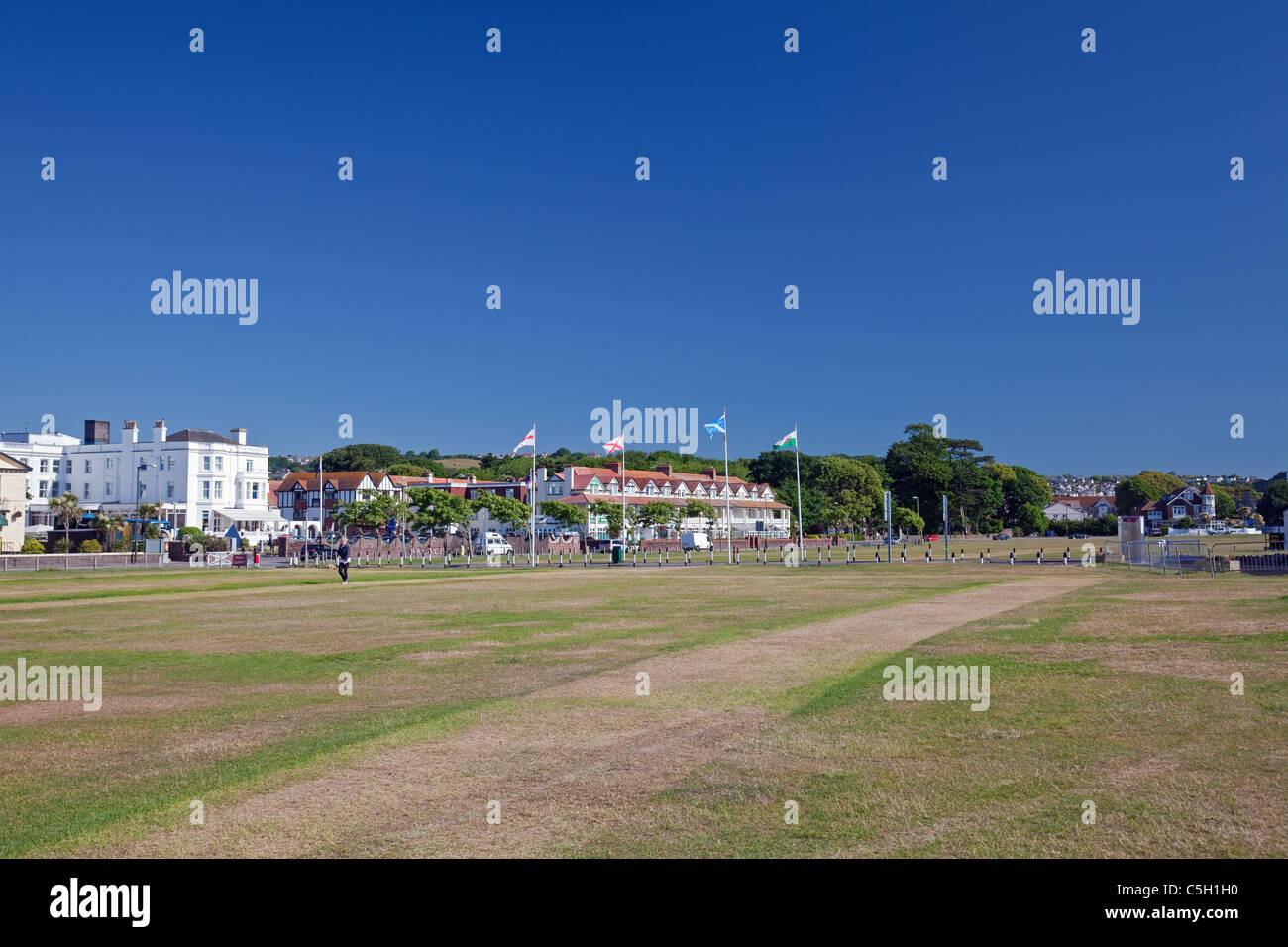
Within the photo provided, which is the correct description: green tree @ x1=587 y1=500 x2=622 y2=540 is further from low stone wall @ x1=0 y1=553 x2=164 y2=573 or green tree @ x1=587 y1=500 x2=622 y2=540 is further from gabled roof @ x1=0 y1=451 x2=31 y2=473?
gabled roof @ x1=0 y1=451 x2=31 y2=473

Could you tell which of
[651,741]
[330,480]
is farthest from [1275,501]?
[651,741]

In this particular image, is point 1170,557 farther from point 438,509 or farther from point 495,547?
point 495,547

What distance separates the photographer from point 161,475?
347 ft

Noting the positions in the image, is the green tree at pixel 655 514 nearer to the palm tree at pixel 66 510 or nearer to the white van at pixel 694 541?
the white van at pixel 694 541

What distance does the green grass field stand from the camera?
7777 millimetres

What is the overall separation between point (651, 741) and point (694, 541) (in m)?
103

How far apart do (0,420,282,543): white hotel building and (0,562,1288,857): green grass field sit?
88348 millimetres

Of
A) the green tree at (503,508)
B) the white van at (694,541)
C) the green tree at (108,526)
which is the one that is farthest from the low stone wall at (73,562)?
the white van at (694,541)

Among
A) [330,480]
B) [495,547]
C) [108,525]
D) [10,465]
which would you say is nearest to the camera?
[10,465]

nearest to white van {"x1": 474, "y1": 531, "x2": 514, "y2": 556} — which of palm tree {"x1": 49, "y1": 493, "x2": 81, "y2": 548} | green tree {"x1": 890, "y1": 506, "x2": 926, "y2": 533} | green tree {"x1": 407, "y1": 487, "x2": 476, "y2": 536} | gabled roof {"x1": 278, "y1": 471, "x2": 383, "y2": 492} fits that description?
green tree {"x1": 407, "y1": 487, "x2": 476, "y2": 536}

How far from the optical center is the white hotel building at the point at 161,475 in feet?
346

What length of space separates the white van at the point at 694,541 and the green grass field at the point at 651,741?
86824mm
